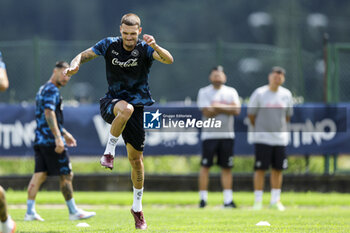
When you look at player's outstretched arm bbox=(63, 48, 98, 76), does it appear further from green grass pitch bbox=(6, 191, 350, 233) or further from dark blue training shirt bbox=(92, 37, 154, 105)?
green grass pitch bbox=(6, 191, 350, 233)

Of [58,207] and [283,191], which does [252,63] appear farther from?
[58,207]

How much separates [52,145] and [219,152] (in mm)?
3793

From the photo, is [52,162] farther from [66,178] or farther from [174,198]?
[174,198]

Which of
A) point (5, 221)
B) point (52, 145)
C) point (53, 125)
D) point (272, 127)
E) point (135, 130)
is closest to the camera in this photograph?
point (5, 221)

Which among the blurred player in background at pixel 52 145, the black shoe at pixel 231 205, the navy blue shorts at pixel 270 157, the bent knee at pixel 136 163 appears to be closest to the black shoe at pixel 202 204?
the black shoe at pixel 231 205

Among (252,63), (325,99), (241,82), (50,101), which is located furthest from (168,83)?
(50,101)

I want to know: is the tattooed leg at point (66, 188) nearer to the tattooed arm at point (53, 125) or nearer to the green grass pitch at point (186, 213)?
the green grass pitch at point (186, 213)

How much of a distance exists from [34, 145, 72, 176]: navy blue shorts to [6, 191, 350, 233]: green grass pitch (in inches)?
27.7

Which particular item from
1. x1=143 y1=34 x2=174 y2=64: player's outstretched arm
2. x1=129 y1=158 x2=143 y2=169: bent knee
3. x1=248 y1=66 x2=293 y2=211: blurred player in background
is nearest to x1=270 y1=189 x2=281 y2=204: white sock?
x1=248 y1=66 x2=293 y2=211: blurred player in background

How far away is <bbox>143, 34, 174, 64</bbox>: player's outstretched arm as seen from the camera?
29.1 feet

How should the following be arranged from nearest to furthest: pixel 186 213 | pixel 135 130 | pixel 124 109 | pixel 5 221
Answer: pixel 5 221 < pixel 124 109 < pixel 135 130 < pixel 186 213

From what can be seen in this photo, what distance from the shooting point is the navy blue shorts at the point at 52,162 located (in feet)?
38.3

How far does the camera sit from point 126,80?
31.0 feet

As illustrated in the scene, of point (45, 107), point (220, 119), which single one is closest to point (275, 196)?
point (220, 119)
